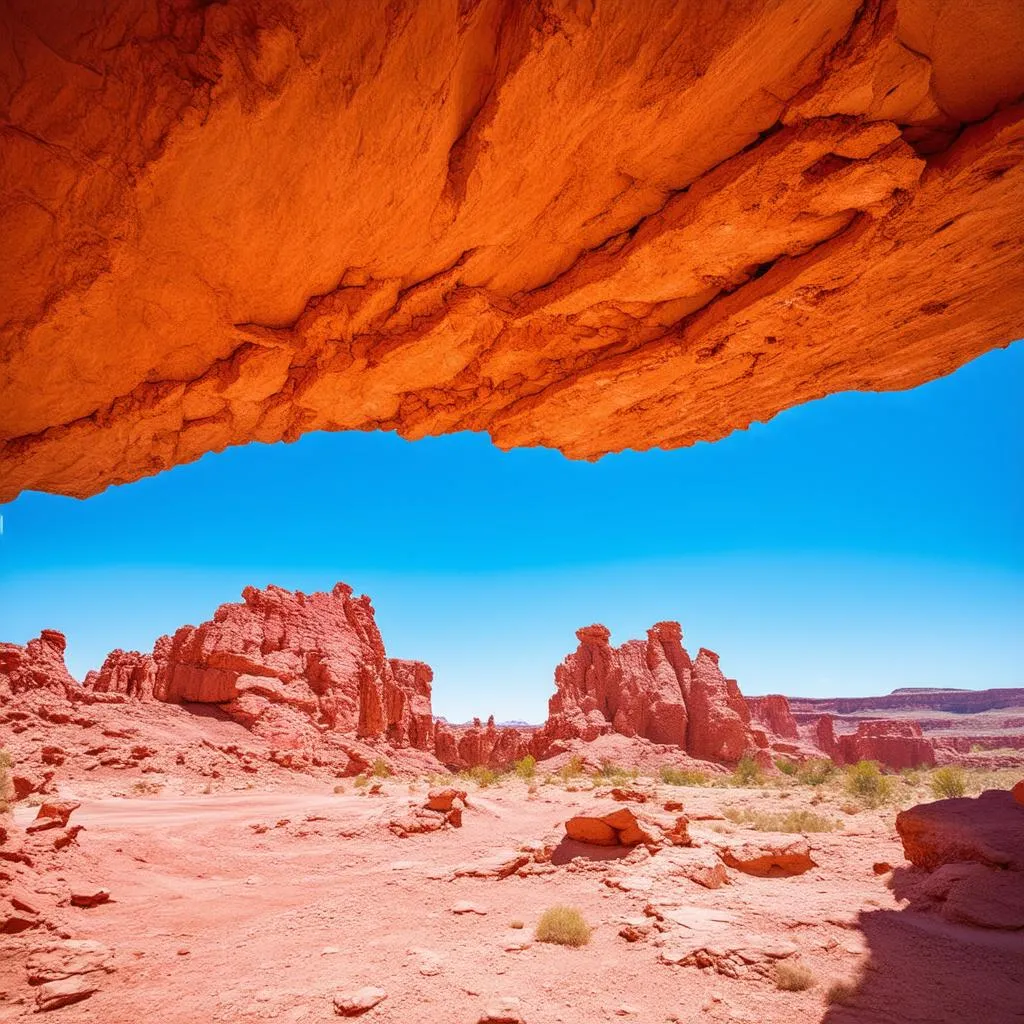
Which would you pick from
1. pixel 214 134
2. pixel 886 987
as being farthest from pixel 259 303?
pixel 886 987

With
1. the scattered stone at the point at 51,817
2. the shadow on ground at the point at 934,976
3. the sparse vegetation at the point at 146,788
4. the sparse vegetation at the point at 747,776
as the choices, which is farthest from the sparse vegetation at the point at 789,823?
the sparse vegetation at the point at 146,788

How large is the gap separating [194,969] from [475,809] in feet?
29.7

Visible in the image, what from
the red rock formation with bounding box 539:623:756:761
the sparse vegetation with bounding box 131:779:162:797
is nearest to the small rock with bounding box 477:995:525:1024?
the sparse vegetation with bounding box 131:779:162:797

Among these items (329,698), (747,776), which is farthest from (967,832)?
(329,698)

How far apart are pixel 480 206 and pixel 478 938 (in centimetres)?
735

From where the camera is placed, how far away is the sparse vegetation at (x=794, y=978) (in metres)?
4.82

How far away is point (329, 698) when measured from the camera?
35312mm

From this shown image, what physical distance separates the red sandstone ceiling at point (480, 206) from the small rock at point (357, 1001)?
5.47 m

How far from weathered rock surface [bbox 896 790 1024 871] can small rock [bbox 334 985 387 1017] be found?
697 cm

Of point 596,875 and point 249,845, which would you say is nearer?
point 596,875

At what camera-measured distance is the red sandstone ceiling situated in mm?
3098

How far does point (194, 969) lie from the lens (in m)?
5.61

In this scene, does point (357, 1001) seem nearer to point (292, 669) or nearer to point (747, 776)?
point (747, 776)

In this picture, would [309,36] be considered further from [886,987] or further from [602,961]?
[886,987]
